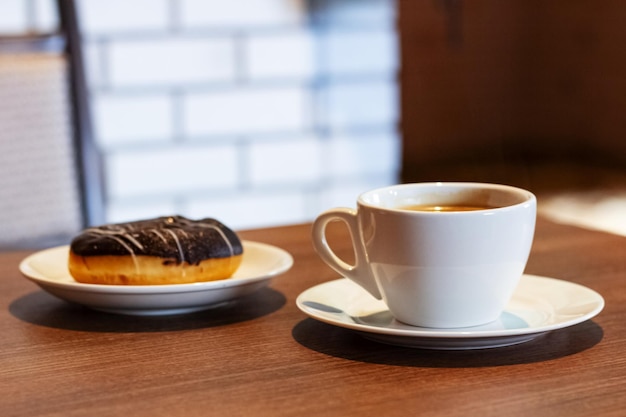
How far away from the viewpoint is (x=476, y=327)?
56 centimetres

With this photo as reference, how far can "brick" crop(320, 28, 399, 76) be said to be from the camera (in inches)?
98.1

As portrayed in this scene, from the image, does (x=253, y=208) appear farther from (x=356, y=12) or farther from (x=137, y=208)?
(x=356, y=12)

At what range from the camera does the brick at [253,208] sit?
1.96 meters

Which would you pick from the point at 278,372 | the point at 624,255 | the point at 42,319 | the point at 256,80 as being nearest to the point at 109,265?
the point at 42,319

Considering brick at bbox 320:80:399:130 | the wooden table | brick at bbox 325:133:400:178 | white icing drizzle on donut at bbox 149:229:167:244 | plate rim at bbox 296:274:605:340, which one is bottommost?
brick at bbox 325:133:400:178

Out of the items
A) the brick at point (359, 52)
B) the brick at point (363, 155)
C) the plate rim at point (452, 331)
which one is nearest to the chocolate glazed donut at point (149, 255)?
the plate rim at point (452, 331)

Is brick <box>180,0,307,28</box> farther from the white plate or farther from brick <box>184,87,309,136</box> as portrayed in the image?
the white plate

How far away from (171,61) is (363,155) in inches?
22.3

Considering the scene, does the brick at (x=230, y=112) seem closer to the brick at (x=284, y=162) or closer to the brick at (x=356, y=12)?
the brick at (x=284, y=162)

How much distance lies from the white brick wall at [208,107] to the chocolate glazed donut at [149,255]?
4.07 feet

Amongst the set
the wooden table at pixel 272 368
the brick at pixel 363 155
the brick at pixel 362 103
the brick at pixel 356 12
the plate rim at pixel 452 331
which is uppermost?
the brick at pixel 356 12

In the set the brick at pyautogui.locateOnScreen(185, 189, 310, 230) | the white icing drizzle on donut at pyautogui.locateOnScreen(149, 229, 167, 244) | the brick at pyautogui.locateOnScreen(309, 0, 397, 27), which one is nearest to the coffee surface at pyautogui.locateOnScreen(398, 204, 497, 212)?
the white icing drizzle on donut at pyautogui.locateOnScreen(149, 229, 167, 244)

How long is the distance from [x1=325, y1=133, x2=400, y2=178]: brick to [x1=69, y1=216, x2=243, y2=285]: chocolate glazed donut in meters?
1.48

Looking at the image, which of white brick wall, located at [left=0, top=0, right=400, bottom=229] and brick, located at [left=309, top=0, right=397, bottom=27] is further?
brick, located at [left=309, top=0, right=397, bottom=27]
